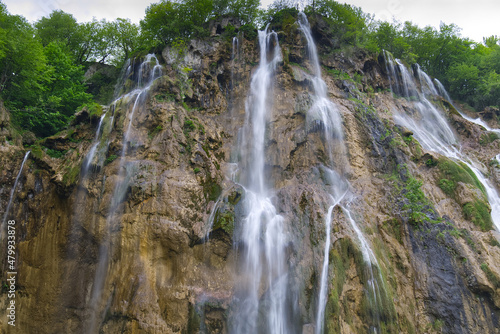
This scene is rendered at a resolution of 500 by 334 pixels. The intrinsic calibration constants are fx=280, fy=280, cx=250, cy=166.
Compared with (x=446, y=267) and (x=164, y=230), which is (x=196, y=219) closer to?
(x=164, y=230)

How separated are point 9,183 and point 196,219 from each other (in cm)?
773

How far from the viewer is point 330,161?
512 inches

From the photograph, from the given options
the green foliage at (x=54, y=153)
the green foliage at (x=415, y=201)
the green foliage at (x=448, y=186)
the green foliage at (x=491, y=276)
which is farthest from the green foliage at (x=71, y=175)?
the green foliage at (x=448, y=186)

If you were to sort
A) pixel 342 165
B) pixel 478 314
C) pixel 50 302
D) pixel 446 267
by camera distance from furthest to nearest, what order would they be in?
pixel 342 165 < pixel 50 302 < pixel 446 267 < pixel 478 314

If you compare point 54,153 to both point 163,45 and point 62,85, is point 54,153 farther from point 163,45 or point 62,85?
point 163,45

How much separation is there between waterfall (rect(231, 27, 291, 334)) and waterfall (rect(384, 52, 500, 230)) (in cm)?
855

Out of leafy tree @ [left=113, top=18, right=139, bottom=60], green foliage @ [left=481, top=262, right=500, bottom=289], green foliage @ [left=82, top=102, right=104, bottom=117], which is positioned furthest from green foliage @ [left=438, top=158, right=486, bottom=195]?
leafy tree @ [left=113, top=18, right=139, bottom=60]

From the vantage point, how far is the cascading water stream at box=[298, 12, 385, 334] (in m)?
8.55

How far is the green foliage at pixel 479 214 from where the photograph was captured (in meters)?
10.5

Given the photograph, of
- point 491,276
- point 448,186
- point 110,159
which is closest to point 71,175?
point 110,159

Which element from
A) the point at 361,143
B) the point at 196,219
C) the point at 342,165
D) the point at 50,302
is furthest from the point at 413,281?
the point at 50,302

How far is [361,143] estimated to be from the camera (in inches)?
539

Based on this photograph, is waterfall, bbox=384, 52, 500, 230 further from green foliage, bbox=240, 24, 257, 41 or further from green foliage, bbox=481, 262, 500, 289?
green foliage, bbox=240, 24, 257, 41

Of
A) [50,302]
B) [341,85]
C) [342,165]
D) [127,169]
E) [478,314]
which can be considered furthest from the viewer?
[341,85]
